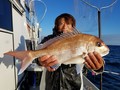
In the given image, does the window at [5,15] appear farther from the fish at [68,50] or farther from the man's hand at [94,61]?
the man's hand at [94,61]

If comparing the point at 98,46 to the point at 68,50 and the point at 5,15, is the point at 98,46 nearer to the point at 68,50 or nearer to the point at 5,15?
the point at 68,50

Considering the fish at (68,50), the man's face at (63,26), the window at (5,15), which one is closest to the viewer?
the fish at (68,50)

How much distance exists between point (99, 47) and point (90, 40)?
13 centimetres

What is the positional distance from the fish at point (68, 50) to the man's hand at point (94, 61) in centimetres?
5

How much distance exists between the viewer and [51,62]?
269 cm

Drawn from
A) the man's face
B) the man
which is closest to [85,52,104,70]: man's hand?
the man

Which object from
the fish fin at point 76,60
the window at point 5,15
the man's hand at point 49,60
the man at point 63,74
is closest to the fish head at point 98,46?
the fish fin at point 76,60

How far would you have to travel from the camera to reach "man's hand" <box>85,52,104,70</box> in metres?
2.66

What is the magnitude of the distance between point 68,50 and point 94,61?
1.24 feet

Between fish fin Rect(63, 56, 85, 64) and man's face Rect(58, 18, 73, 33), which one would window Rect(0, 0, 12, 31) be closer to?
man's face Rect(58, 18, 73, 33)

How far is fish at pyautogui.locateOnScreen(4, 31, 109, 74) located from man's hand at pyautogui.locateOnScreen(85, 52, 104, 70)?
2.0 inches

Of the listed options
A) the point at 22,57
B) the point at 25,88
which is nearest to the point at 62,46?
the point at 22,57

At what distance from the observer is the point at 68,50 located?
263 cm

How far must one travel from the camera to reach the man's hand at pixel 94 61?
105 inches
